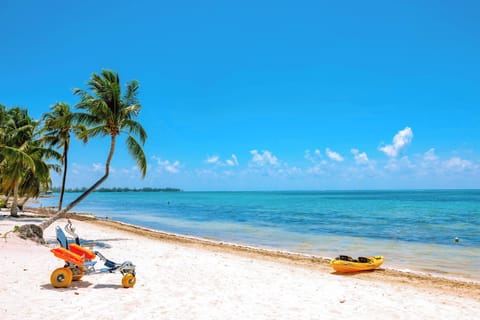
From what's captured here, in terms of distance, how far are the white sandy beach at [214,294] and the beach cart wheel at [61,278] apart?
12 centimetres

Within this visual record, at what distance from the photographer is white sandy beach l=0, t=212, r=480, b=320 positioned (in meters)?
5.69

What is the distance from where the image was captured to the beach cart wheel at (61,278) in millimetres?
6652

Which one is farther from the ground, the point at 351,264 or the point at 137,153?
the point at 137,153

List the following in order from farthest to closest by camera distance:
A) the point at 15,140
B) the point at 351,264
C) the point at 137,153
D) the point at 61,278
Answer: the point at 15,140
the point at 137,153
the point at 351,264
the point at 61,278

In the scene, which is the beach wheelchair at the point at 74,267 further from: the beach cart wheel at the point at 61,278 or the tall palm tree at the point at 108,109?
the tall palm tree at the point at 108,109

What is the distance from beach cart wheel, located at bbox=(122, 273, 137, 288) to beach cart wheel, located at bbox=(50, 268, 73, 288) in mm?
A: 1015

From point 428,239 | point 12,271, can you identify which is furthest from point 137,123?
point 428,239

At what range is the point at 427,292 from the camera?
8.66 m

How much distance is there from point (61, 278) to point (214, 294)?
3.03m

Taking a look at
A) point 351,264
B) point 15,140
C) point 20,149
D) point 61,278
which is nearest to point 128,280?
point 61,278

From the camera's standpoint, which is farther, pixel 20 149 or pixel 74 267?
pixel 20 149

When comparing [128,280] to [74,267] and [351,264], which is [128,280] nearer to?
[74,267]

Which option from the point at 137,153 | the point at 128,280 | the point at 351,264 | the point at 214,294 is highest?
the point at 137,153

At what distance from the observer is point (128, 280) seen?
275 inches
